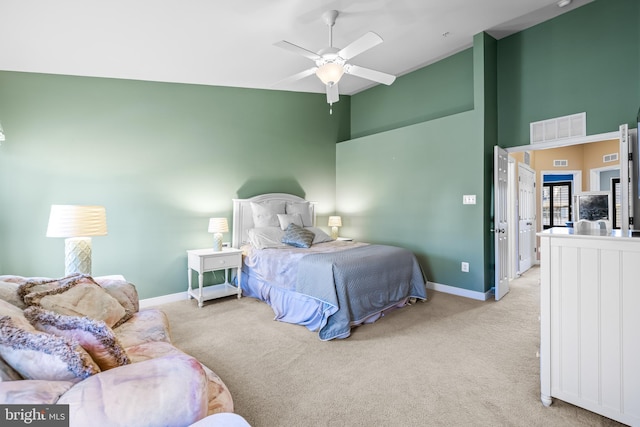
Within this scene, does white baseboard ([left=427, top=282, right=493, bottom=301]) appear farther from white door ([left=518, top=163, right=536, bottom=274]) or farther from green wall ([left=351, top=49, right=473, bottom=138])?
green wall ([left=351, top=49, right=473, bottom=138])

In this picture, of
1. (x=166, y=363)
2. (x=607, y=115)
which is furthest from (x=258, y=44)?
(x=607, y=115)

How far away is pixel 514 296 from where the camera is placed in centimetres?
414

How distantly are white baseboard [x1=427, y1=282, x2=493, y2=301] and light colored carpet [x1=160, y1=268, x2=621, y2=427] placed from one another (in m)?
0.31

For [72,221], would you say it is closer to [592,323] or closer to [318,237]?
[318,237]

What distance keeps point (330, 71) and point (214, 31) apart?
1.31 metres

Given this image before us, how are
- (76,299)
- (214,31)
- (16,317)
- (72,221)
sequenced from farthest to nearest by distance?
(214,31) → (72,221) → (76,299) → (16,317)

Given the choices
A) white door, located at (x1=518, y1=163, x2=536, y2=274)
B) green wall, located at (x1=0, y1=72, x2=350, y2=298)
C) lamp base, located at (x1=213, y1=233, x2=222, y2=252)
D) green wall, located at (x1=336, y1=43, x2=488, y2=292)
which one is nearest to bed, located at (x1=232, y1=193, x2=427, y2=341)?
lamp base, located at (x1=213, y1=233, x2=222, y2=252)

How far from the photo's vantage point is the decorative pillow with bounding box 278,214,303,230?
4.55 metres

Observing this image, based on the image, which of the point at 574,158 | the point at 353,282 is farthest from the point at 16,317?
the point at 574,158

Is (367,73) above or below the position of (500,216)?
above

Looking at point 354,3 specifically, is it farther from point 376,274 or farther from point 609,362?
point 609,362

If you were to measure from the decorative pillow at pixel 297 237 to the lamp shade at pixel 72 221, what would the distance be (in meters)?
2.16

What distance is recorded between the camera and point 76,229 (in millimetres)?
2508

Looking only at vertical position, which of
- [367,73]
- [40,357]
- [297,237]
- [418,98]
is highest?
[418,98]
